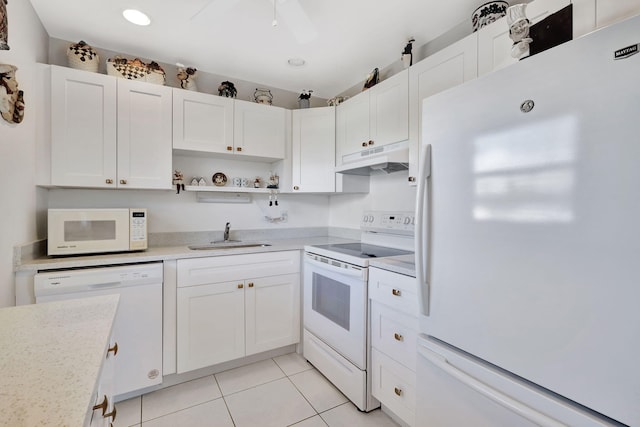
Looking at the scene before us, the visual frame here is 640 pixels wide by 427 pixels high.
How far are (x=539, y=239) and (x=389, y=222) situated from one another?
1.54 m

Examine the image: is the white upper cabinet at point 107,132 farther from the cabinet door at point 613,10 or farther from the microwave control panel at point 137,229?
the cabinet door at point 613,10

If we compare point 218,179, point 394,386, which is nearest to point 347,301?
point 394,386

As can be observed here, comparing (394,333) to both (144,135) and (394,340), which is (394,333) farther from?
(144,135)

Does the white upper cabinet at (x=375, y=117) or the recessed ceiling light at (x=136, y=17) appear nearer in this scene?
the recessed ceiling light at (x=136, y=17)

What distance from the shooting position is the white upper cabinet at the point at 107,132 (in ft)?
6.25

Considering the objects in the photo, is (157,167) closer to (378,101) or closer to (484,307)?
(378,101)

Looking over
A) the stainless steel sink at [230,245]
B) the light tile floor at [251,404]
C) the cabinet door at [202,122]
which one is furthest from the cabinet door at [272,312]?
the cabinet door at [202,122]

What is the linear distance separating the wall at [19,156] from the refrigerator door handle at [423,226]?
1946 mm

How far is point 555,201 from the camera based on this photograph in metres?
0.80

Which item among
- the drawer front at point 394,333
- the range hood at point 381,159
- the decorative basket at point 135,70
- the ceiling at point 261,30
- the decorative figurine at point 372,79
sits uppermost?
the ceiling at point 261,30

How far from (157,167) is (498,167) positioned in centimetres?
220

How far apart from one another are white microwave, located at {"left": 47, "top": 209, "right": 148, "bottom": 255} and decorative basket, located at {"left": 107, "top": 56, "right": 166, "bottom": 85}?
0.99 meters

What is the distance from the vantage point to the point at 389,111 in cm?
216

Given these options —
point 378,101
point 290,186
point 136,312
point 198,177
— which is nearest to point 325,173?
point 290,186
